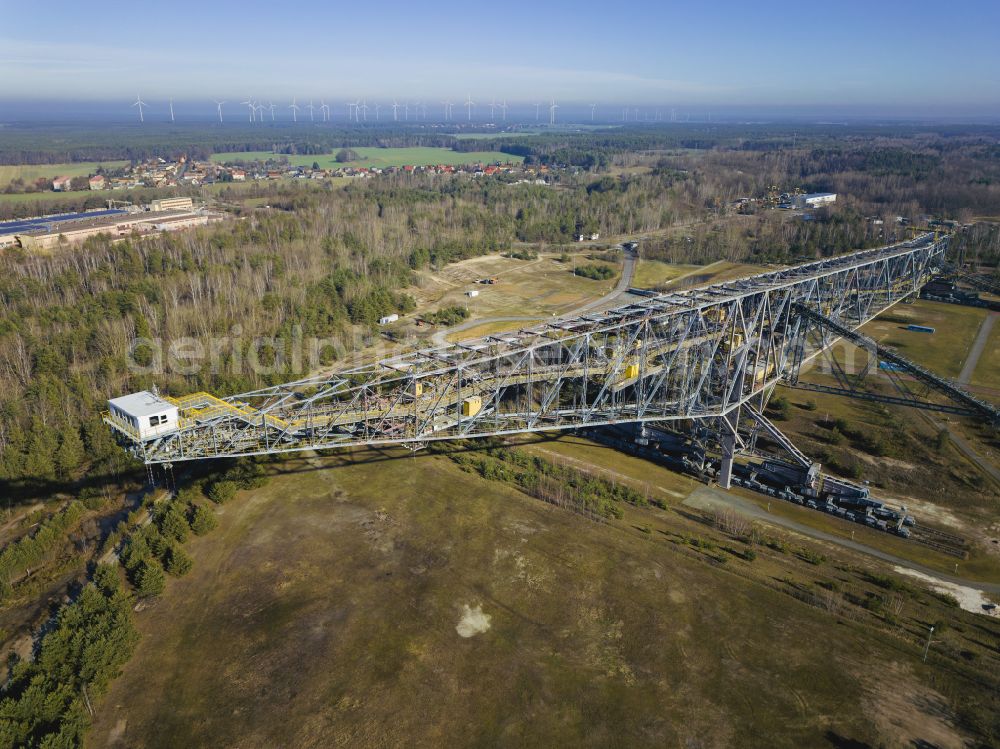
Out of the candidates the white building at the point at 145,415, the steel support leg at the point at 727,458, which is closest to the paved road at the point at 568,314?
the steel support leg at the point at 727,458

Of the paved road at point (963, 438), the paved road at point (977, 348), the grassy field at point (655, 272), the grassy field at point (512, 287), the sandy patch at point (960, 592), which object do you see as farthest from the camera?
the grassy field at point (655, 272)

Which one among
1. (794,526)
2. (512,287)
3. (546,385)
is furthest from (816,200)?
(794,526)

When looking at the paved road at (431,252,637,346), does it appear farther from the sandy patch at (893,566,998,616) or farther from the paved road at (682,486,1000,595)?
the sandy patch at (893,566,998,616)

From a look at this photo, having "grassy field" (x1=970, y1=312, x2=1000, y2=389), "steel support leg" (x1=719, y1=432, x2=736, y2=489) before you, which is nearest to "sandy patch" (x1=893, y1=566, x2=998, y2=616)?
"steel support leg" (x1=719, y1=432, x2=736, y2=489)

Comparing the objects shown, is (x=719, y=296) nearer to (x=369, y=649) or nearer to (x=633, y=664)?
(x=633, y=664)

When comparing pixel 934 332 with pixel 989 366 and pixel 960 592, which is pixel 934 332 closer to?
pixel 989 366

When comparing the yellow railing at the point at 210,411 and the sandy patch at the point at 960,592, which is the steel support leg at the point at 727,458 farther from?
the yellow railing at the point at 210,411

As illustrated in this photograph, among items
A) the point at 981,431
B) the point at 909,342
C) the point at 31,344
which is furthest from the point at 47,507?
the point at 909,342
